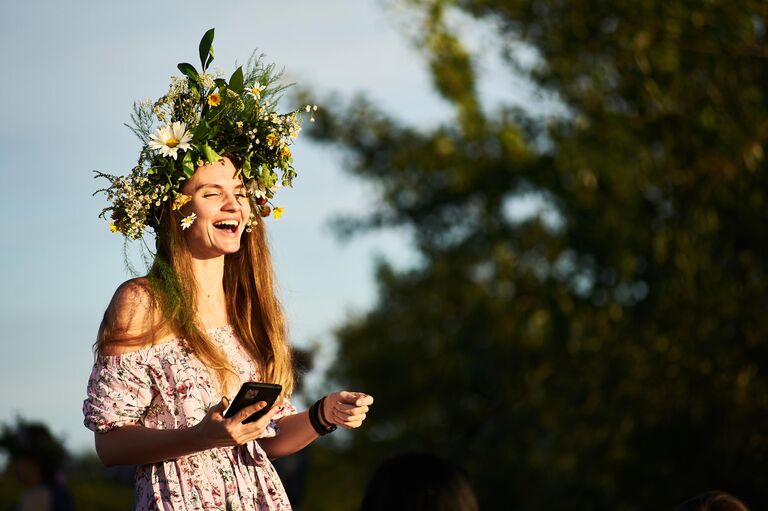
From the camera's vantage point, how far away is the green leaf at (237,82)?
3654 mm

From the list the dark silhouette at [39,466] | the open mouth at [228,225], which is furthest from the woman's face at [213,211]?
the dark silhouette at [39,466]

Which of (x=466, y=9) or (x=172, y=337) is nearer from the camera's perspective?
(x=172, y=337)

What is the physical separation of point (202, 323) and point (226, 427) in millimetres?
565

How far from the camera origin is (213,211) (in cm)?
352

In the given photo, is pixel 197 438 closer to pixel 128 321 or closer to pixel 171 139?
pixel 128 321

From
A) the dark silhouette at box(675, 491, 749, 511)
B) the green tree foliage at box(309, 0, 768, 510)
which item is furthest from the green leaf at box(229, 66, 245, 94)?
the green tree foliage at box(309, 0, 768, 510)

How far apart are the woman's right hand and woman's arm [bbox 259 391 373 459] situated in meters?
0.35

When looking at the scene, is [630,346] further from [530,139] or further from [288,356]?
[288,356]

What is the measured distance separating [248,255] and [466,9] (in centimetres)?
628

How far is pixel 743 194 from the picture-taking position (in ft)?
27.3

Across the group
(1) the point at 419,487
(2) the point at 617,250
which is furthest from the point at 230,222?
(2) the point at 617,250

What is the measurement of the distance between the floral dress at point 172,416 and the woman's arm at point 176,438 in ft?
0.16

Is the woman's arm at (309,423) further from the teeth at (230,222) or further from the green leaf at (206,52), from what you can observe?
the green leaf at (206,52)

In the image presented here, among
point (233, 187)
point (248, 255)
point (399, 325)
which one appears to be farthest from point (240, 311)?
point (399, 325)
